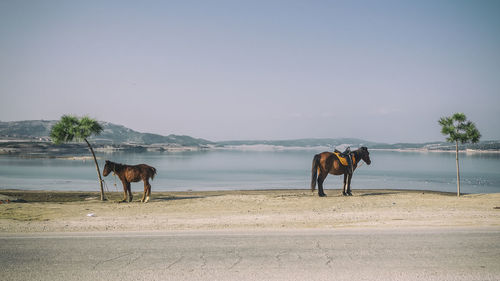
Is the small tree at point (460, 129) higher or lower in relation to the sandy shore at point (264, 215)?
higher

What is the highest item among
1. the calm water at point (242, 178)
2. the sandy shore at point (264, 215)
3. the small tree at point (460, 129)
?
the small tree at point (460, 129)

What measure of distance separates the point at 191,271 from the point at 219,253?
1.13 meters

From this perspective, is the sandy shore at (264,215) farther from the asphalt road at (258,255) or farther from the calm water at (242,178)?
the calm water at (242,178)

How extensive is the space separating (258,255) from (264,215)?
5607 mm

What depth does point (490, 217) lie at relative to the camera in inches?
454

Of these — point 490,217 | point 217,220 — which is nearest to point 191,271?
point 217,220

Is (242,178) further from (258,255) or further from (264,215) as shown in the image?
(258,255)

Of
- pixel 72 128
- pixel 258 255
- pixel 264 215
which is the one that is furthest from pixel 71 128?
pixel 258 255

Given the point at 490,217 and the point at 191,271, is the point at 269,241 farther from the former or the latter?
the point at 490,217

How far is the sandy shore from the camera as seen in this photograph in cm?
1069

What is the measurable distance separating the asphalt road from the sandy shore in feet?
3.60

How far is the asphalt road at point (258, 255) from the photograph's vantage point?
6344 millimetres

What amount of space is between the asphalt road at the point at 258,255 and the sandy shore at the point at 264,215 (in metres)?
1.10

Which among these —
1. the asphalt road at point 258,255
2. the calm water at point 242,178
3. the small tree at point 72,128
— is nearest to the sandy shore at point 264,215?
the asphalt road at point 258,255
